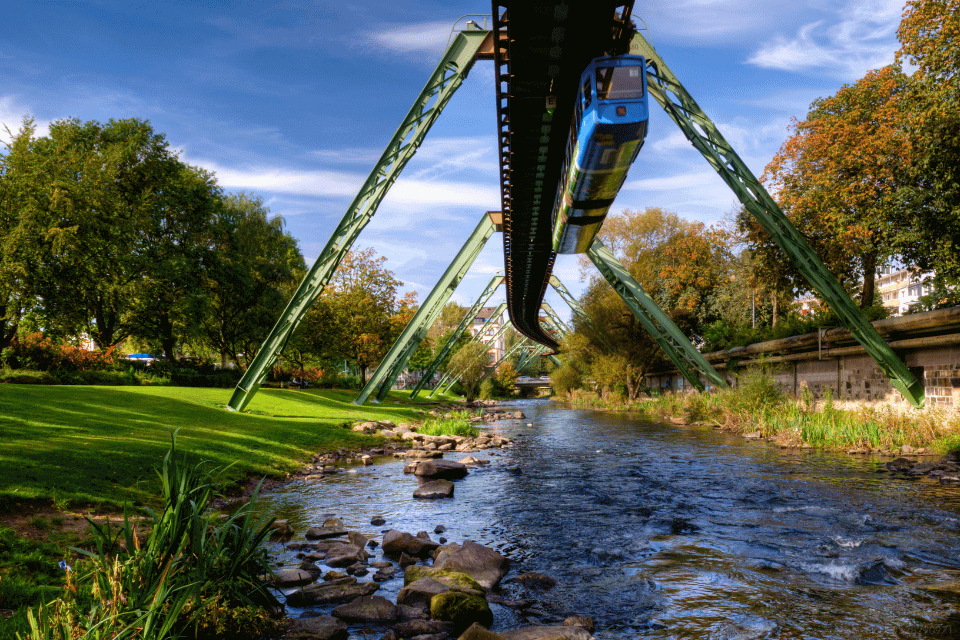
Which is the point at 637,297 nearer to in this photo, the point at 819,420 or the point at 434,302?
the point at 434,302

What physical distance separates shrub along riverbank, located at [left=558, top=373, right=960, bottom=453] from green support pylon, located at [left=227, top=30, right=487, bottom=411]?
52.5 feet

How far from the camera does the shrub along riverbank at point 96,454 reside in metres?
6.16

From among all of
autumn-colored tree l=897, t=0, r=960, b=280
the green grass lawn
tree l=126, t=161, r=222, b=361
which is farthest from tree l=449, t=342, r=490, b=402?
autumn-colored tree l=897, t=0, r=960, b=280

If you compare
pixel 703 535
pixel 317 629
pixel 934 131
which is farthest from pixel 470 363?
pixel 317 629

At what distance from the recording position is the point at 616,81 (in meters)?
11.2

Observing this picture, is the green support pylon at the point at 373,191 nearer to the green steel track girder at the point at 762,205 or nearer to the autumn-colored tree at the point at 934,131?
the green steel track girder at the point at 762,205

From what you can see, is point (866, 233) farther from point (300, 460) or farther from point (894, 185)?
point (300, 460)

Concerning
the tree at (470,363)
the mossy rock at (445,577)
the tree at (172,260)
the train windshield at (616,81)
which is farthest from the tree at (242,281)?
the mossy rock at (445,577)

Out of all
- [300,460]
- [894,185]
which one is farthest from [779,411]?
[300,460]

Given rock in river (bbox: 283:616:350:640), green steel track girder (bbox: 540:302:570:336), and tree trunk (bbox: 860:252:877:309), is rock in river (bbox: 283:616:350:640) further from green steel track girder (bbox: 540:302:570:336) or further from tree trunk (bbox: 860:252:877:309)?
green steel track girder (bbox: 540:302:570:336)

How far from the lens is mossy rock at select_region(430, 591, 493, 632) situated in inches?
228

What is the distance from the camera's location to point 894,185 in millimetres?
21156

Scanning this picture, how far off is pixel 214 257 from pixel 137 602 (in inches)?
1521

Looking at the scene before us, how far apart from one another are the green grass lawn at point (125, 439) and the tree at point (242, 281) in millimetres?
15764
